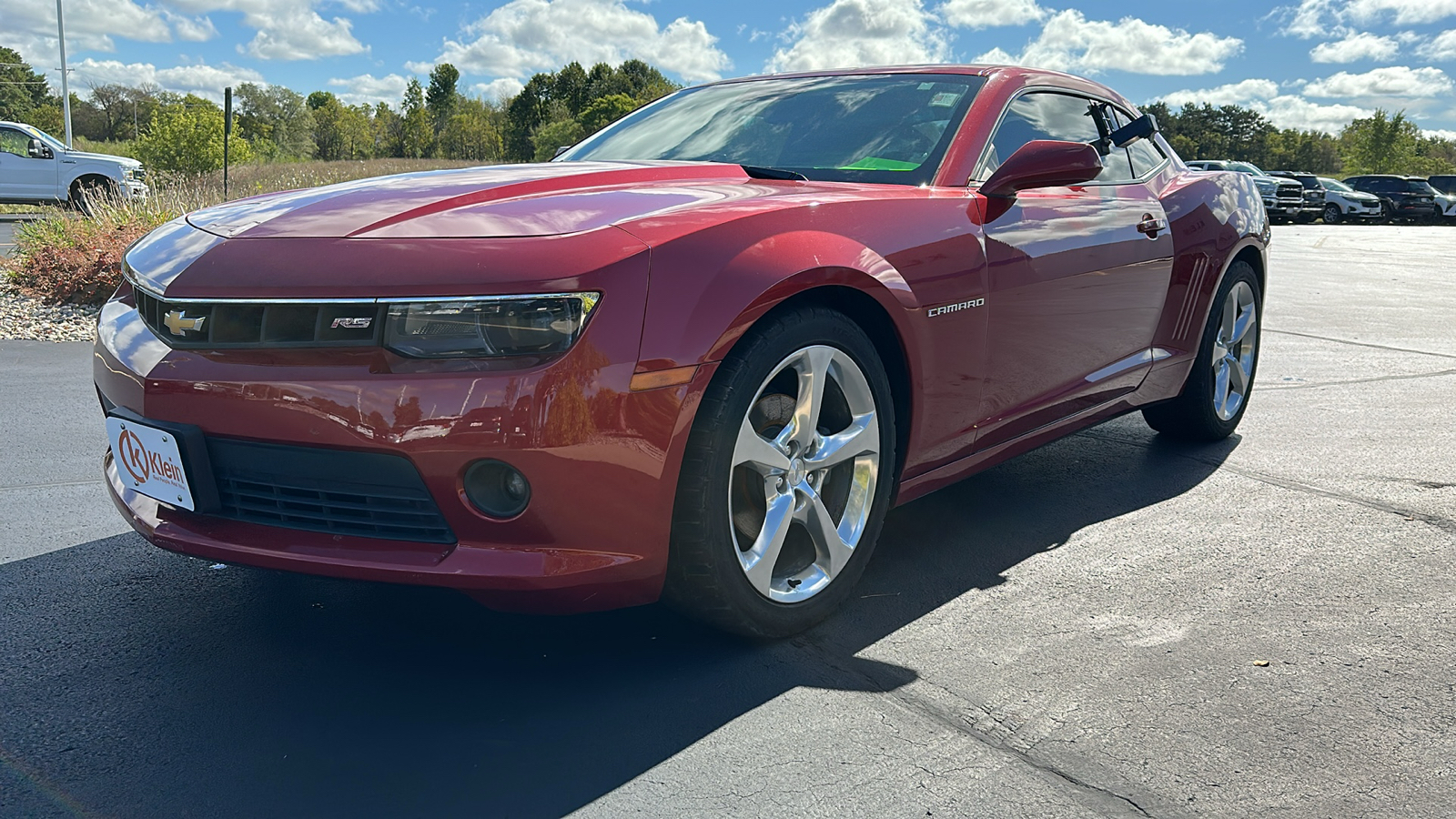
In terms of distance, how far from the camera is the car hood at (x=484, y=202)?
89.3 inches

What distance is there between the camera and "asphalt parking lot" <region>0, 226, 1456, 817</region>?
6.57 feet

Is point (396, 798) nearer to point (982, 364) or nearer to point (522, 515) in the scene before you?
point (522, 515)

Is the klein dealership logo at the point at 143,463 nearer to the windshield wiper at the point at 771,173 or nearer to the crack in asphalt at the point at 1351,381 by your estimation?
the windshield wiper at the point at 771,173

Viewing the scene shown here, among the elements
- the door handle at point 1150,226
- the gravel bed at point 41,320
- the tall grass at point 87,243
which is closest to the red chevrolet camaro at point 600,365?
the door handle at point 1150,226

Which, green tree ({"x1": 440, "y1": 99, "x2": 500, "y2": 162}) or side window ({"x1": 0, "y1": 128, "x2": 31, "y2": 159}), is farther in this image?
green tree ({"x1": 440, "y1": 99, "x2": 500, "y2": 162})

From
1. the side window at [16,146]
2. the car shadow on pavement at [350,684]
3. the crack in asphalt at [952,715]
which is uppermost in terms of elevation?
the side window at [16,146]

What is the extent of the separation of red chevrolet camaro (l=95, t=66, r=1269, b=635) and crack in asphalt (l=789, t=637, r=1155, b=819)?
109 millimetres

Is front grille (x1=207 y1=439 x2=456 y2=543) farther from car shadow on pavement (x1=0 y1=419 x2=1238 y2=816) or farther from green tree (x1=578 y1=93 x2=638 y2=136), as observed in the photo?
green tree (x1=578 y1=93 x2=638 y2=136)

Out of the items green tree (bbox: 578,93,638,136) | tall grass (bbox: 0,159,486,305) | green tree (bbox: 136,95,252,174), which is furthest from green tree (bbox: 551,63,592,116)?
tall grass (bbox: 0,159,486,305)

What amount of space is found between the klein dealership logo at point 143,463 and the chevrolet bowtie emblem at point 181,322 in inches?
10.0

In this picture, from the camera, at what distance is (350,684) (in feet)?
7.80

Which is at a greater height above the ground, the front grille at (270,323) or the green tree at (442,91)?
the green tree at (442,91)

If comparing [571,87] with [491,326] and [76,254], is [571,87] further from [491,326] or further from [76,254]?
[491,326]

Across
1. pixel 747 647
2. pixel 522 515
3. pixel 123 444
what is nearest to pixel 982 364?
pixel 747 647
